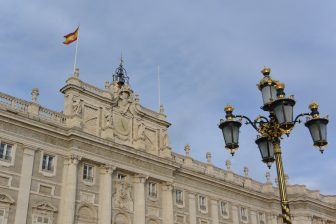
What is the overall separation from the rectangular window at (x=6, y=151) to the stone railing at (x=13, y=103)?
3.14 metres

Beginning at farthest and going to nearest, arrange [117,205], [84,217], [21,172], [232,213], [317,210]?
[317,210], [232,213], [117,205], [84,217], [21,172]

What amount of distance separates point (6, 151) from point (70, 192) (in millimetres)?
5962

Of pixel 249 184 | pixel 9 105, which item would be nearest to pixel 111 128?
pixel 9 105

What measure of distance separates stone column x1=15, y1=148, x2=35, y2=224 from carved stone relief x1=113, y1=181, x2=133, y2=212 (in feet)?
27.6

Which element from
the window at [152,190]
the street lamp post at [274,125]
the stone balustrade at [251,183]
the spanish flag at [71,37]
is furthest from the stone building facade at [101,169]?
the street lamp post at [274,125]

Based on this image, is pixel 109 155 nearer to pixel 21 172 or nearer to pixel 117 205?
pixel 117 205

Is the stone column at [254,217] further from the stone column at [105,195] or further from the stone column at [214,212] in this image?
the stone column at [105,195]

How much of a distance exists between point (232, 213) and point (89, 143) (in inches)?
858

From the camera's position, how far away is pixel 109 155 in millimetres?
39562

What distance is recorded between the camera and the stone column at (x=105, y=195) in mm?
37219

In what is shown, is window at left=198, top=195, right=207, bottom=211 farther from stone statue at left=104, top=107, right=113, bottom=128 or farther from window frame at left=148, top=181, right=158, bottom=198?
stone statue at left=104, top=107, right=113, bottom=128

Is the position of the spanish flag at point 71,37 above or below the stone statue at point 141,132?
above

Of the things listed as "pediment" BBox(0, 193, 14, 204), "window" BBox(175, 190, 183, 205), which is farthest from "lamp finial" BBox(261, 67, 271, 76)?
"window" BBox(175, 190, 183, 205)

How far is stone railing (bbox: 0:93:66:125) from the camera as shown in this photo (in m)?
34.9
